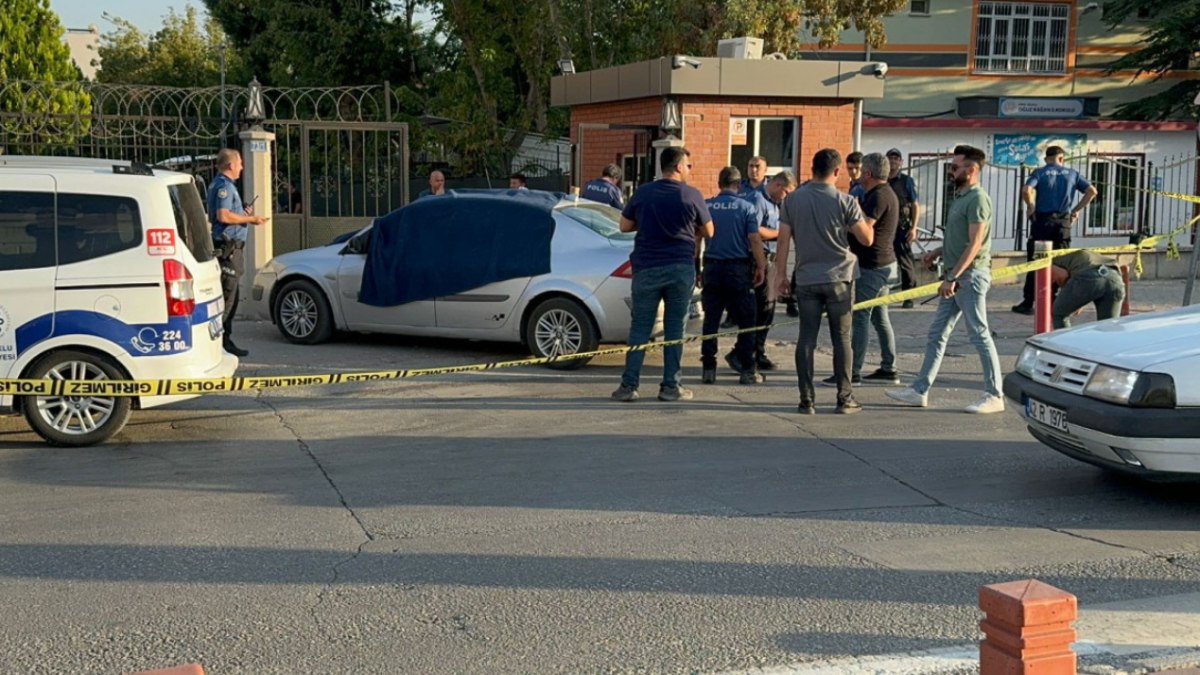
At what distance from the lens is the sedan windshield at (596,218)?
11633 mm

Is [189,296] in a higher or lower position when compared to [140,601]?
higher

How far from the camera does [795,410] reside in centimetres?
969

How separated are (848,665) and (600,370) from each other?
679 cm

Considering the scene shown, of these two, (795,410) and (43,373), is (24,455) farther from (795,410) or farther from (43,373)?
(795,410)

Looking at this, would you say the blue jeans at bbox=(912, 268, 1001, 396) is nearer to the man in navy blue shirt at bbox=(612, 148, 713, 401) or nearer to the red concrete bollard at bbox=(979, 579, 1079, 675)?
the man in navy blue shirt at bbox=(612, 148, 713, 401)

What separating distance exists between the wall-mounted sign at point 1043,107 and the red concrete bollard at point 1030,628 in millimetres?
28989

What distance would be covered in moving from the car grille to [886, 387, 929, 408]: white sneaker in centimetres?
230

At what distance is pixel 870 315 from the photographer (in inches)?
423

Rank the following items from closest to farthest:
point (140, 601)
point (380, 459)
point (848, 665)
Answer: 1. point (848, 665)
2. point (140, 601)
3. point (380, 459)

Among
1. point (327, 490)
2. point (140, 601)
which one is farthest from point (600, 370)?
point (140, 601)

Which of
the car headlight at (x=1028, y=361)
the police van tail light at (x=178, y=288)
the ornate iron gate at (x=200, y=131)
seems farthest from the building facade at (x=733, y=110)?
the car headlight at (x=1028, y=361)

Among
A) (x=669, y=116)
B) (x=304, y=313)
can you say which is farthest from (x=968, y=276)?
(x=669, y=116)

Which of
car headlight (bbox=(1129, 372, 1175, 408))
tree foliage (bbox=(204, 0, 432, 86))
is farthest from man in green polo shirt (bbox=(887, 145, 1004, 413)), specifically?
tree foliage (bbox=(204, 0, 432, 86))

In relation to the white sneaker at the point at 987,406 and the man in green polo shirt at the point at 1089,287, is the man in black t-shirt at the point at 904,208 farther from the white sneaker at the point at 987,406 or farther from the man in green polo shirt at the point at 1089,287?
the white sneaker at the point at 987,406
